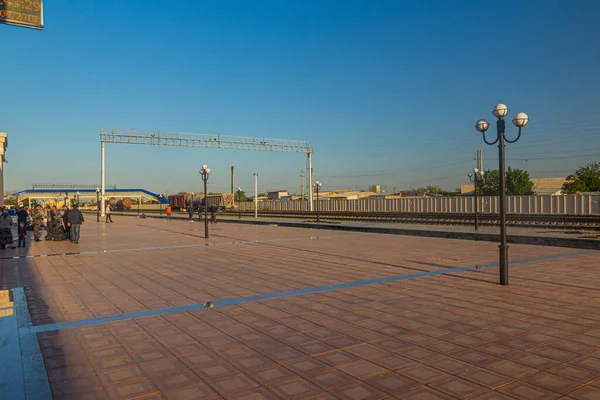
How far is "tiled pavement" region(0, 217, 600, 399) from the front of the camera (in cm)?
381

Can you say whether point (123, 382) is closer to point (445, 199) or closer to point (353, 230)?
point (353, 230)

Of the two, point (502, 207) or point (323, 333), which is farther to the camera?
point (502, 207)

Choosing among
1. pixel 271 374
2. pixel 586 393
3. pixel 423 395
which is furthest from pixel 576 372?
pixel 271 374

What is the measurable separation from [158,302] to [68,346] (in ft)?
6.98

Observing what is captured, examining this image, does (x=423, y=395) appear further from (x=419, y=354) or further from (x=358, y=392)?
(x=419, y=354)

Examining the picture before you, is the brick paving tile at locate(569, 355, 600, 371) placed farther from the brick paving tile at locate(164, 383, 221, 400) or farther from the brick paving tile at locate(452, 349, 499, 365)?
the brick paving tile at locate(164, 383, 221, 400)

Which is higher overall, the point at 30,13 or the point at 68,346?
the point at 30,13

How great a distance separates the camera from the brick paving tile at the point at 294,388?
11.9ft

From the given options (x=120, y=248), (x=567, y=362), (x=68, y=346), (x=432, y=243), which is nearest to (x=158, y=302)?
(x=68, y=346)

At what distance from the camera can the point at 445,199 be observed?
37562mm

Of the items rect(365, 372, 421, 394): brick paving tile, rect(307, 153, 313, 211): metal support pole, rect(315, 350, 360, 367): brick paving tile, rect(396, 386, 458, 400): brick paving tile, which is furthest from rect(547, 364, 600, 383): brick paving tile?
rect(307, 153, 313, 211): metal support pole

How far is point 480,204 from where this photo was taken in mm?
34938

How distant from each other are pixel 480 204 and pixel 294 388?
113 feet

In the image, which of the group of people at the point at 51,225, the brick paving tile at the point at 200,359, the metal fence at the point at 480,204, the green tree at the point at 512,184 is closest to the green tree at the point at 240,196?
the metal fence at the point at 480,204
